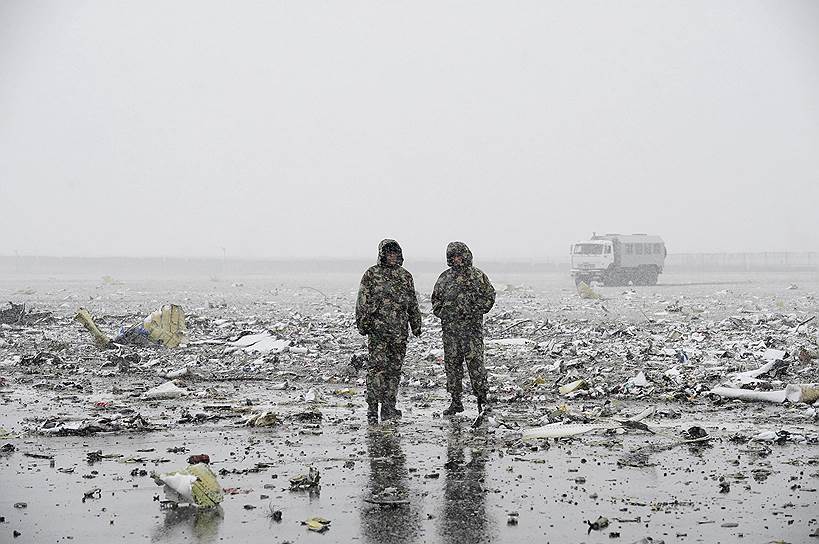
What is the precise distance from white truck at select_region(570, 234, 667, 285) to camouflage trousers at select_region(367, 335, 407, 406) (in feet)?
110

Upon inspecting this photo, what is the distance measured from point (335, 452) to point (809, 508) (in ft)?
11.9

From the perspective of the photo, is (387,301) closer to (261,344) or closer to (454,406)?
(454,406)

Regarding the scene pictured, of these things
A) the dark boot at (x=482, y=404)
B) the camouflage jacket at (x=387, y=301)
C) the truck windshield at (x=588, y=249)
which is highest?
the truck windshield at (x=588, y=249)

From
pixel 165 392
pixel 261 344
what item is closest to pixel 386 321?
pixel 165 392

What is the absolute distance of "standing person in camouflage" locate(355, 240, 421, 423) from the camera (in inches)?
353

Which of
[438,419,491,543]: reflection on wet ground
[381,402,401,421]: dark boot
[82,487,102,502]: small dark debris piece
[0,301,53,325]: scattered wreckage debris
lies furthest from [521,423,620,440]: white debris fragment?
[0,301,53,325]: scattered wreckage debris

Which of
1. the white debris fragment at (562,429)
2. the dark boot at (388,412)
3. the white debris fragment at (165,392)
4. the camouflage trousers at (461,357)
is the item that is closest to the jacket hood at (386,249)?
the camouflage trousers at (461,357)

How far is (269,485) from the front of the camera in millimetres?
6293

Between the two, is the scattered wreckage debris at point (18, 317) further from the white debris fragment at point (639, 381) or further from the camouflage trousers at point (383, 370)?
the white debris fragment at point (639, 381)

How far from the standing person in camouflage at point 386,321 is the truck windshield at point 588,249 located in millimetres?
33628

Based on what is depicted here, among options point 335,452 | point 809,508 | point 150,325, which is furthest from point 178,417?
point 150,325

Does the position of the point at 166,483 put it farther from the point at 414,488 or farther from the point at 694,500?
the point at 694,500

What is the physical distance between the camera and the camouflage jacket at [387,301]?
9023mm

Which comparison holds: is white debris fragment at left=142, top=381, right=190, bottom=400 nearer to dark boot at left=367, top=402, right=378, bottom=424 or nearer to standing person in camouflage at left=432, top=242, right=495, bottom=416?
dark boot at left=367, top=402, right=378, bottom=424
